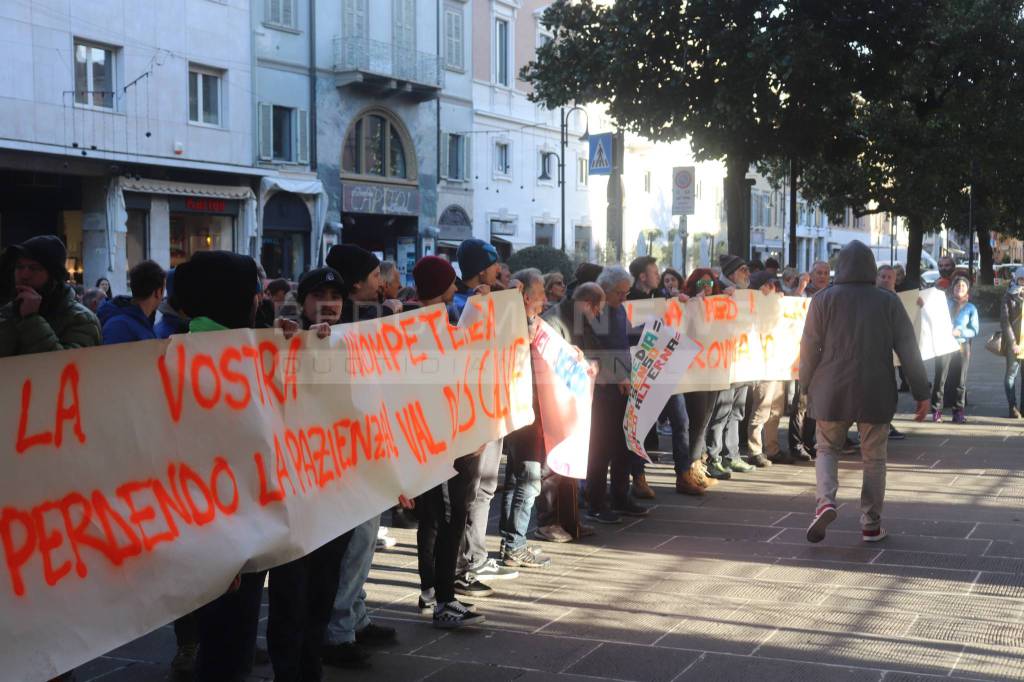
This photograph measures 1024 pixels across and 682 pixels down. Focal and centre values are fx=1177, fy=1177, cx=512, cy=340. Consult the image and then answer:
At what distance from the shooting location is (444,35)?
37.3 m

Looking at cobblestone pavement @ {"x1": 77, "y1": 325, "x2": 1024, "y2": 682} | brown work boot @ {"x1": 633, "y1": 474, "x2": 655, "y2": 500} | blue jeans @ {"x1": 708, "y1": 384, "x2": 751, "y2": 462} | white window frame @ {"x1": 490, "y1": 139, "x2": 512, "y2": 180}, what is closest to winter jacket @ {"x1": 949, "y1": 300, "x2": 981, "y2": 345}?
blue jeans @ {"x1": 708, "y1": 384, "x2": 751, "y2": 462}

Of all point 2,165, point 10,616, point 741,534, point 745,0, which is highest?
point 745,0

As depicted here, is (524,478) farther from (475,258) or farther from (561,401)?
(475,258)

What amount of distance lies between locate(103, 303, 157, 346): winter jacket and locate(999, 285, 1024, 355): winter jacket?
11.2 meters

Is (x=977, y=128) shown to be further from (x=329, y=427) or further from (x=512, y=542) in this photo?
(x=329, y=427)

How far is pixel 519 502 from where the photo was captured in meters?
7.05

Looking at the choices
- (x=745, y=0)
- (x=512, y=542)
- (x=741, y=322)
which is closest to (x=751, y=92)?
(x=745, y=0)

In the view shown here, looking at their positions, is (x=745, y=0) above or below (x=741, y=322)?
above

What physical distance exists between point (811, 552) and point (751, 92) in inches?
469

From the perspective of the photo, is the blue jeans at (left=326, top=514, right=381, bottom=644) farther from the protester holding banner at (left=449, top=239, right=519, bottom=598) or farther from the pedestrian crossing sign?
the pedestrian crossing sign

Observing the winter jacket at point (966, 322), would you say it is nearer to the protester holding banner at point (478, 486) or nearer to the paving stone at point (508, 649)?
the protester holding banner at point (478, 486)

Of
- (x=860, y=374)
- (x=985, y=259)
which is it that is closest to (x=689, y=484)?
(x=860, y=374)

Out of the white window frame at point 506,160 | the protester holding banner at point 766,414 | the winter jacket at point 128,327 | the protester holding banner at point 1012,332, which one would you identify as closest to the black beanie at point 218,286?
the winter jacket at point 128,327

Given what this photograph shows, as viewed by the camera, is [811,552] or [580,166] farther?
[580,166]
